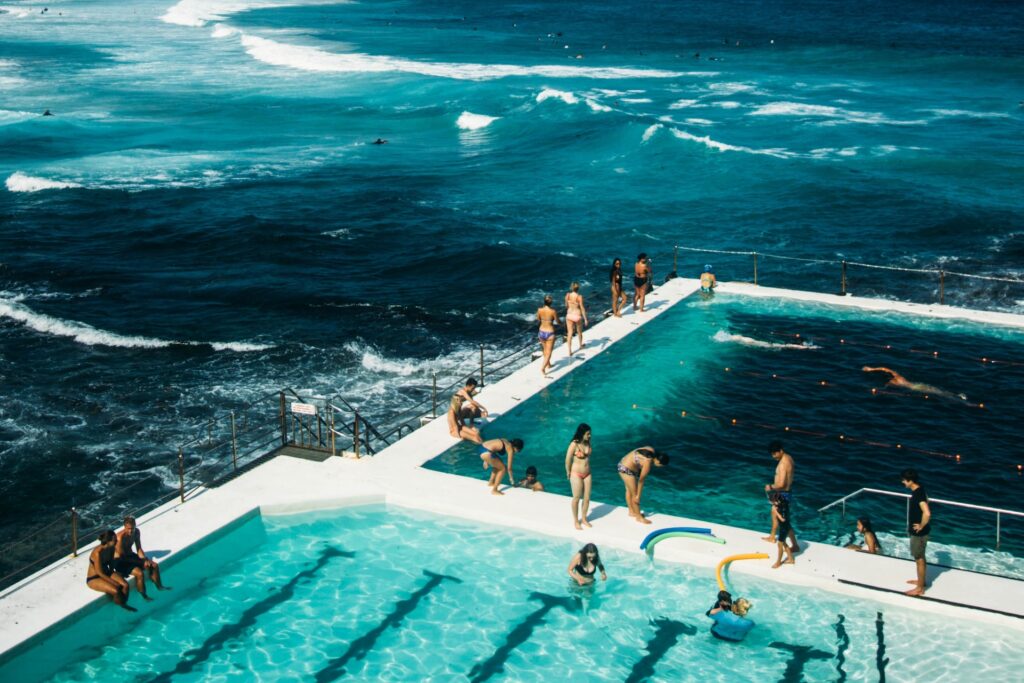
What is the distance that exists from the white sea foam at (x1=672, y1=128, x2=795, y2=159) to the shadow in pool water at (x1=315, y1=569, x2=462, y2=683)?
4558 centimetres

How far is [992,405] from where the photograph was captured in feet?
87.0

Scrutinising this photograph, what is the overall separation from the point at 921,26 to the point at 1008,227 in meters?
79.9

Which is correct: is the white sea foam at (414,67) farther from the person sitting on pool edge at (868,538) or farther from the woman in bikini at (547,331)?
the person sitting on pool edge at (868,538)

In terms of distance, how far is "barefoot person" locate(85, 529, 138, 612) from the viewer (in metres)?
17.1

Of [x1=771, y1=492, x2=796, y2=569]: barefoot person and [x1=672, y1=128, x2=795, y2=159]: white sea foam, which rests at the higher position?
[x1=672, y1=128, x2=795, y2=159]: white sea foam

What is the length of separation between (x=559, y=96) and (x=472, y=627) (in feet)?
204

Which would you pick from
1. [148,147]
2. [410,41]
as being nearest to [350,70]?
[410,41]

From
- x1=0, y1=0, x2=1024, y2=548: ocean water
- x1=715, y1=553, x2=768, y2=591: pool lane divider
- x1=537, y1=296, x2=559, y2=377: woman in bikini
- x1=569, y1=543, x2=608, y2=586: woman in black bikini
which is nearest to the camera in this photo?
x1=569, y1=543, x2=608, y2=586: woman in black bikini

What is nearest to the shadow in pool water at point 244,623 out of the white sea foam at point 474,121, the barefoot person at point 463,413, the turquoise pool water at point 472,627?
the turquoise pool water at point 472,627

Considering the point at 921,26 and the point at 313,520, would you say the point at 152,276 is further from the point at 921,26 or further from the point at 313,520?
the point at 921,26

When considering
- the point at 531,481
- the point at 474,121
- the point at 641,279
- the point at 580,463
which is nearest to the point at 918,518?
the point at 580,463

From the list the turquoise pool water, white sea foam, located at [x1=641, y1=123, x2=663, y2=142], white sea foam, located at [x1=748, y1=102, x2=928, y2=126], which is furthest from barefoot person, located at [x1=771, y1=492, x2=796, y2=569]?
white sea foam, located at [x1=748, y1=102, x2=928, y2=126]

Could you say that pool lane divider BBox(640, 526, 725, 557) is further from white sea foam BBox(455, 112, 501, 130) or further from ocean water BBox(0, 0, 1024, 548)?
white sea foam BBox(455, 112, 501, 130)

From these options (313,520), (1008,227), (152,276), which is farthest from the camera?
(1008,227)
